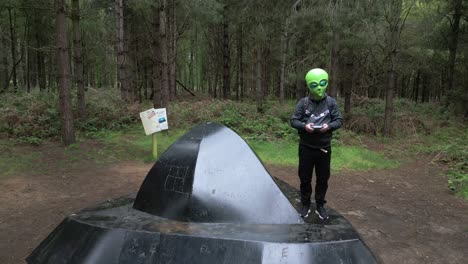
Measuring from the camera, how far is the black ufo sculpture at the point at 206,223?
3033mm

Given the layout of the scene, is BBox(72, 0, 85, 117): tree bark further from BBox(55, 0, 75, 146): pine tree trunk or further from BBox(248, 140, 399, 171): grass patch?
BBox(248, 140, 399, 171): grass patch

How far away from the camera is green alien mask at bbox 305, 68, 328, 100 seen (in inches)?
147

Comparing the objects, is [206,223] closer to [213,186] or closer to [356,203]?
[213,186]

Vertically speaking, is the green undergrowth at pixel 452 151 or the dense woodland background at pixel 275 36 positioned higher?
the dense woodland background at pixel 275 36

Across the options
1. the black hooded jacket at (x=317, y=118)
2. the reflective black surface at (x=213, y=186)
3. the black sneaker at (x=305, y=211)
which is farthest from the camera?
the black sneaker at (x=305, y=211)

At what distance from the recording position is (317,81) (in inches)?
148

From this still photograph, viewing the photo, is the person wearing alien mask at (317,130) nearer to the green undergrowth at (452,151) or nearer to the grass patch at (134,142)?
the green undergrowth at (452,151)

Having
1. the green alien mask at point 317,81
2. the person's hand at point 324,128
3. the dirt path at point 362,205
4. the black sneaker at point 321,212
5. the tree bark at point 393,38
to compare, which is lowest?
the dirt path at point 362,205

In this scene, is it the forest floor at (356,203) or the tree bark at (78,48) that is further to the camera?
the tree bark at (78,48)

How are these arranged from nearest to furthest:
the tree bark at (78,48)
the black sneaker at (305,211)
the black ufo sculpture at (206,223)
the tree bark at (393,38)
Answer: the black ufo sculpture at (206,223) < the black sneaker at (305,211) < the tree bark at (78,48) < the tree bark at (393,38)

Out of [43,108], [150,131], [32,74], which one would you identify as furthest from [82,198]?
[32,74]

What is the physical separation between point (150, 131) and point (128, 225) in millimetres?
5551

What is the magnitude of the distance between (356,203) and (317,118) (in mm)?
3641

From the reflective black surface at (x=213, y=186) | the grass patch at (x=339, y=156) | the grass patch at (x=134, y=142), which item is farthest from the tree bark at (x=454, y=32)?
the reflective black surface at (x=213, y=186)
